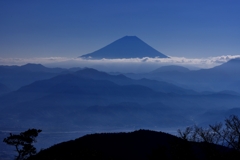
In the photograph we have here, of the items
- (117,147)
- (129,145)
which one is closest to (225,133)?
(129,145)

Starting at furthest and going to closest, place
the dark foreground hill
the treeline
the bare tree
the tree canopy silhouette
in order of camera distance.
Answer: the tree canopy silhouette
the bare tree
the treeline
the dark foreground hill

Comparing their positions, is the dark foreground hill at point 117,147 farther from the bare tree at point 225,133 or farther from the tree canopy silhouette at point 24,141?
the tree canopy silhouette at point 24,141

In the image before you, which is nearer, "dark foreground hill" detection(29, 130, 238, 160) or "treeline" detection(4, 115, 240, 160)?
"dark foreground hill" detection(29, 130, 238, 160)

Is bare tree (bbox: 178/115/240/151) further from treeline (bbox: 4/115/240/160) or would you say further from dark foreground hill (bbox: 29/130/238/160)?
dark foreground hill (bbox: 29/130/238/160)

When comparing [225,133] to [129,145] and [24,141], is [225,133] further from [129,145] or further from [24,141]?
[24,141]

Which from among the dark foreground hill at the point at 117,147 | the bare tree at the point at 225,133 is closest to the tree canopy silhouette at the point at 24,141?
the dark foreground hill at the point at 117,147

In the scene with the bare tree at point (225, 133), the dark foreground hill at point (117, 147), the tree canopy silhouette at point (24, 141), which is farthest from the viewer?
the tree canopy silhouette at point (24, 141)

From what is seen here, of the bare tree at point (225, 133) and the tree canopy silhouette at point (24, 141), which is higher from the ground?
the bare tree at point (225, 133)

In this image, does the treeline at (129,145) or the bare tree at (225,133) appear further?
the bare tree at (225,133)

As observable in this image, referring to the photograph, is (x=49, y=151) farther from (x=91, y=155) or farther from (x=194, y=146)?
(x=194, y=146)

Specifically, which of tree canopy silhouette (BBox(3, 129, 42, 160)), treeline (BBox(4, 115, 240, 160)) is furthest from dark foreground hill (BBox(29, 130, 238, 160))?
tree canopy silhouette (BBox(3, 129, 42, 160))

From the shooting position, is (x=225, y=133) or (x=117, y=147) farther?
(x=117, y=147)
